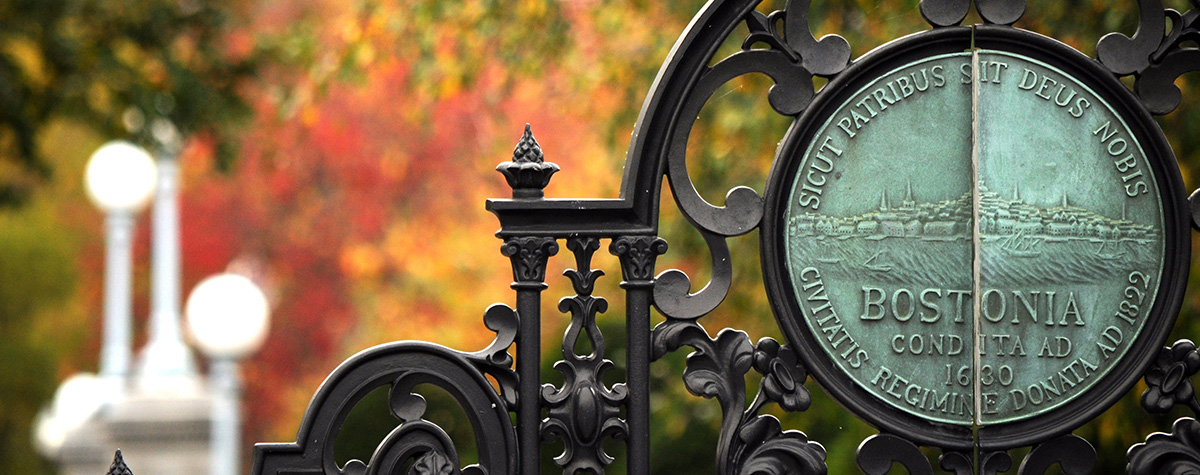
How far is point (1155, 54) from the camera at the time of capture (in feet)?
12.1

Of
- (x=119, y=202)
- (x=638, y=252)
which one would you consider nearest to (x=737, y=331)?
(x=638, y=252)

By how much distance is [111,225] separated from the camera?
1204 centimetres

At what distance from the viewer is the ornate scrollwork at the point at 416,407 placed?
3.47m

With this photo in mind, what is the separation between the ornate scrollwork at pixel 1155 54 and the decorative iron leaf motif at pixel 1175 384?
665 mm

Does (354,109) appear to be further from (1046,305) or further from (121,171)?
(1046,305)

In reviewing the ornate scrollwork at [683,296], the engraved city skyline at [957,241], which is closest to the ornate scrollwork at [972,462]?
the engraved city skyline at [957,241]

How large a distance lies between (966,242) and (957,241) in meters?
0.03

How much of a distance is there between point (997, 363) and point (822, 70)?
930 millimetres

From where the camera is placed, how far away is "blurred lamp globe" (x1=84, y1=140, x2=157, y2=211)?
11.2 meters

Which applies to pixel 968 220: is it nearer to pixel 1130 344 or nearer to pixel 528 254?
pixel 1130 344

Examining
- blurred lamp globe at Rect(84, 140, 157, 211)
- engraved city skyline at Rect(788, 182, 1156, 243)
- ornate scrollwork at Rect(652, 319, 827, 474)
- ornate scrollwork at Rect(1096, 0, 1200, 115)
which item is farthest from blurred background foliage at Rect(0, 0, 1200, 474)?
ornate scrollwork at Rect(652, 319, 827, 474)

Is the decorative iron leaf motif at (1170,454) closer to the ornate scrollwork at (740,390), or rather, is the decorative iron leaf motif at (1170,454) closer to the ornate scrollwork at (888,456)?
the ornate scrollwork at (888,456)

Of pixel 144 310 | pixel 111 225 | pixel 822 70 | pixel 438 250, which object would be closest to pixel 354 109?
pixel 438 250

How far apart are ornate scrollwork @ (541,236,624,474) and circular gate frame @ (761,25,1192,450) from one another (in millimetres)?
481
